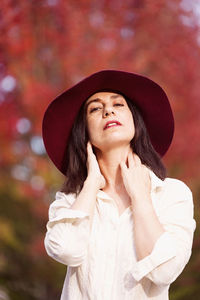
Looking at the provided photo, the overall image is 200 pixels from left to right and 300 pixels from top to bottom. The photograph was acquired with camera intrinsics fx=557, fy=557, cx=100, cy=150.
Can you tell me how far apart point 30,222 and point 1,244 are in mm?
315

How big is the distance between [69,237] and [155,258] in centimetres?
19

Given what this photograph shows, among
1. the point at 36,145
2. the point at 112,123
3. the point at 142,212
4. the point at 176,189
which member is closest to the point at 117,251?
the point at 142,212

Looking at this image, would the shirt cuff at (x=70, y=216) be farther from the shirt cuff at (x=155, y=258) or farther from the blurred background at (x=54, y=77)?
the blurred background at (x=54, y=77)

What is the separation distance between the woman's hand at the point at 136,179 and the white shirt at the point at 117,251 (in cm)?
4

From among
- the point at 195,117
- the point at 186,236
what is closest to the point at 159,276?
the point at 186,236

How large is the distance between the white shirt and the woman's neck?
0.10 m

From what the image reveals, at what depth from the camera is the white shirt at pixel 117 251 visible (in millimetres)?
1129

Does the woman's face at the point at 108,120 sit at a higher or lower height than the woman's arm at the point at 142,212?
higher

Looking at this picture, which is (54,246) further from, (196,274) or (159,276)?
(196,274)

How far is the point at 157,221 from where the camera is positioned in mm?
1164

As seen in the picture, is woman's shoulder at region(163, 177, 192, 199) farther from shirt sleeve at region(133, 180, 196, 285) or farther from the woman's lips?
the woman's lips

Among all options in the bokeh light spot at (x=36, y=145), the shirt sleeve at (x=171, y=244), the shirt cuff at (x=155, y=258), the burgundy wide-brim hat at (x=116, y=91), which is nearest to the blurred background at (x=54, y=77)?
the bokeh light spot at (x=36, y=145)

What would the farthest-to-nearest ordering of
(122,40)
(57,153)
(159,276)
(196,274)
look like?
(122,40) → (196,274) → (57,153) → (159,276)

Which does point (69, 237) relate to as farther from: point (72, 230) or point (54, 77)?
point (54, 77)
